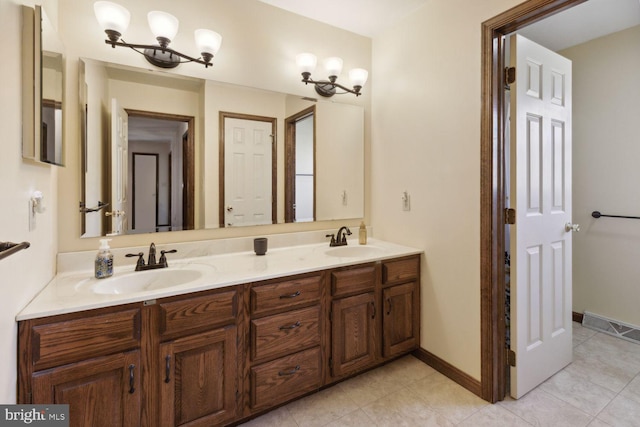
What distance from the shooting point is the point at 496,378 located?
172cm

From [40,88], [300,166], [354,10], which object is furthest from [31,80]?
[354,10]

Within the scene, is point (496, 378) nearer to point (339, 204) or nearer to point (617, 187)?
point (339, 204)

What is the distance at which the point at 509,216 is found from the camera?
1741 mm

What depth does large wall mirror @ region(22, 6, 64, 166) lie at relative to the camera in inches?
42.3

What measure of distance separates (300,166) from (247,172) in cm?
41

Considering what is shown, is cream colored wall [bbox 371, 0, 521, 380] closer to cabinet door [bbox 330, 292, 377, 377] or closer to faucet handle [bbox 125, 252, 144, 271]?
cabinet door [bbox 330, 292, 377, 377]

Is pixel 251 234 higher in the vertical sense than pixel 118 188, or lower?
lower

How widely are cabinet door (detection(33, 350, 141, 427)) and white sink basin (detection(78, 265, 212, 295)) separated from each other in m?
0.32

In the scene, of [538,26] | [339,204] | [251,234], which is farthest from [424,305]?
[538,26]

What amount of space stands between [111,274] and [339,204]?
1.57m

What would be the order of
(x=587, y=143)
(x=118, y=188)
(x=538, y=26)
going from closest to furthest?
(x=118, y=188) → (x=538, y=26) → (x=587, y=143)

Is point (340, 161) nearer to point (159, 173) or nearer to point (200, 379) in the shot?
point (159, 173)

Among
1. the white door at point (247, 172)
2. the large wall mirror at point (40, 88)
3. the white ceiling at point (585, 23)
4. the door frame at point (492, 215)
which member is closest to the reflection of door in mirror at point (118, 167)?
the large wall mirror at point (40, 88)

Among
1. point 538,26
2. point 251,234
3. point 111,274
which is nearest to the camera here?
point 111,274
